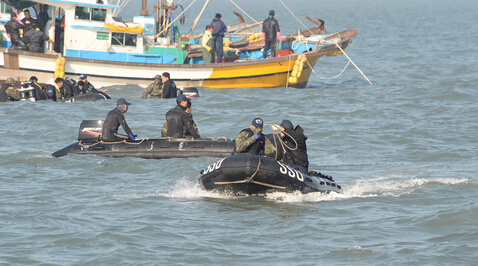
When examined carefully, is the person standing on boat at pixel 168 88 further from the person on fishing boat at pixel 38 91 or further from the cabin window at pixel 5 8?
the cabin window at pixel 5 8

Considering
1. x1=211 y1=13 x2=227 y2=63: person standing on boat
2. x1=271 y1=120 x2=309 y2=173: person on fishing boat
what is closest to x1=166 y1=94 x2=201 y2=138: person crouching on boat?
x1=271 y1=120 x2=309 y2=173: person on fishing boat

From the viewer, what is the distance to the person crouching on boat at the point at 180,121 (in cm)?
1209

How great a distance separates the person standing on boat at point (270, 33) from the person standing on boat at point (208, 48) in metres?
1.91

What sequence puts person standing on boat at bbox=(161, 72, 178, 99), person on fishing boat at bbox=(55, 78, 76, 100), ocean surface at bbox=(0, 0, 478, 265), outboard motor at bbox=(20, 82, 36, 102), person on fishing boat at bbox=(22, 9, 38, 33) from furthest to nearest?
person on fishing boat at bbox=(22, 9, 38, 33) < person standing on boat at bbox=(161, 72, 178, 99) < person on fishing boat at bbox=(55, 78, 76, 100) < outboard motor at bbox=(20, 82, 36, 102) < ocean surface at bbox=(0, 0, 478, 265)

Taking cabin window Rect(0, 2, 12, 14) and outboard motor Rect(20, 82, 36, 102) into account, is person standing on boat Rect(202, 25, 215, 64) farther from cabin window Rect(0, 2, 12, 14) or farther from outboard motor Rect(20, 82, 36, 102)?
cabin window Rect(0, 2, 12, 14)

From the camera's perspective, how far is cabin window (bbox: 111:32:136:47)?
65.8 ft

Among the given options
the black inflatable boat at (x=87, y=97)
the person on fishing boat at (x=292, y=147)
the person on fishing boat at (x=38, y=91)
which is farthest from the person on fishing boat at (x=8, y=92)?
the person on fishing boat at (x=292, y=147)

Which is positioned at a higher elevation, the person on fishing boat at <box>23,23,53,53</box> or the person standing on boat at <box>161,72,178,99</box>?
the person on fishing boat at <box>23,23,53,53</box>

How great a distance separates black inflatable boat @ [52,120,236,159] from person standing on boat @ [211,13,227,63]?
28.3 ft

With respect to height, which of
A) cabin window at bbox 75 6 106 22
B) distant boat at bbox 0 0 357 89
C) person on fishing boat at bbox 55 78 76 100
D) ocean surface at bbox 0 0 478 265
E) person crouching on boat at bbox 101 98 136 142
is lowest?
ocean surface at bbox 0 0 478 265

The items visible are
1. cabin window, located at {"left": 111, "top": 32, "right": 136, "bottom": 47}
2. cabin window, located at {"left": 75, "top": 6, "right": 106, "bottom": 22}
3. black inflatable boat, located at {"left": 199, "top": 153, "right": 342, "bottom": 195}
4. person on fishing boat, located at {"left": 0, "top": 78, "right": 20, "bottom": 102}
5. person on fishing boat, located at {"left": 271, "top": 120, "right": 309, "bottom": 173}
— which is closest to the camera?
black inflatable boat, located at {"left": 199, "top": 153, "right": 342, "bottom": 195}

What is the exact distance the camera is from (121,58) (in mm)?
20156

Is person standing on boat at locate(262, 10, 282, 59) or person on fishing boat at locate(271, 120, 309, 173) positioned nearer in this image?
person on fishing boat at locate(271, 120, 309, 173)

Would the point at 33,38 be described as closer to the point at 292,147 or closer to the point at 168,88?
the point at 168,88
